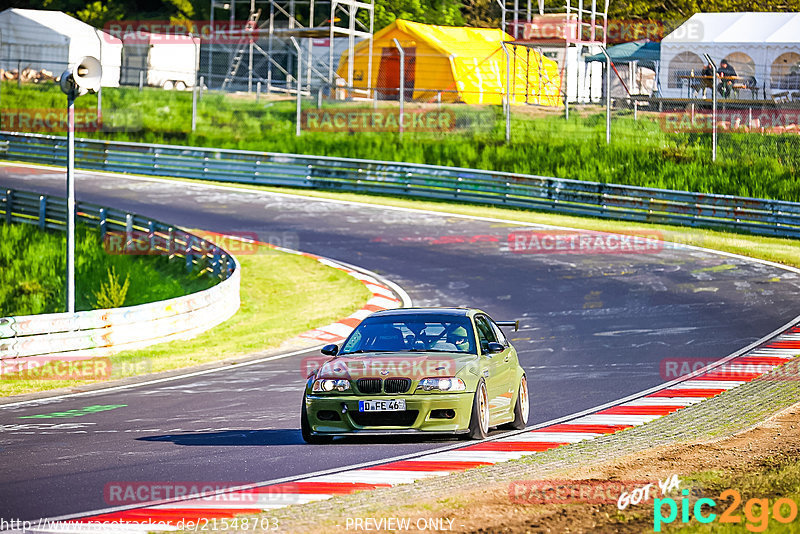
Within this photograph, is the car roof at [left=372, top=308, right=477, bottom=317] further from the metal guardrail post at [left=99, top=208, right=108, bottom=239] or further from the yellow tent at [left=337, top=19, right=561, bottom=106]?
the yellow tent at [left=337, top=19, right=561, bottom=106]

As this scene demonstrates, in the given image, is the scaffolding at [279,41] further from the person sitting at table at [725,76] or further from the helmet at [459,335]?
the helmet at [459,335]

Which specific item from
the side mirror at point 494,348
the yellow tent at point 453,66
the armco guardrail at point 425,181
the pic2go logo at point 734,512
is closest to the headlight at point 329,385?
the side mirror at point 494,348

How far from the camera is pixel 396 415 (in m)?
10.0

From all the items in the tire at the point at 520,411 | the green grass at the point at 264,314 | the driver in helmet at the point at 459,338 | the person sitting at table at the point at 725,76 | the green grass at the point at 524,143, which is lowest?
the green grass at the point at 264,314

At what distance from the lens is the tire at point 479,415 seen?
33.5 feet

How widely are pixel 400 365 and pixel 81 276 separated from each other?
16855 millimetres

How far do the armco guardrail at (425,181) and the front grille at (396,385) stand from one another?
21013 mm

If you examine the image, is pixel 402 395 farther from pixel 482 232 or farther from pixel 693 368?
pixel 482 232

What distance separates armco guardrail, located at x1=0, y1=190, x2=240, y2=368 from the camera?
16.2 meters

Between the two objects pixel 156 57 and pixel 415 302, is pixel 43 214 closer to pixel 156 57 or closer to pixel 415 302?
pixel 415 302

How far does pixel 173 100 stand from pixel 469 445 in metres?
40.5

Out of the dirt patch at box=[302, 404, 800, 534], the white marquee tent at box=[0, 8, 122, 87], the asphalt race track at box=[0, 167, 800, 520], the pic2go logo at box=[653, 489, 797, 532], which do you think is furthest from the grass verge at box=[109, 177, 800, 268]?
the white marquee tent at box=[0, 8, 122, 87]

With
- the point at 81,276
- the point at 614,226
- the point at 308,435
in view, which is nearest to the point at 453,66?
the point at 614,226

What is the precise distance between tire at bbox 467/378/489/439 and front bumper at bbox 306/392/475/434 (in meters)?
0.06
